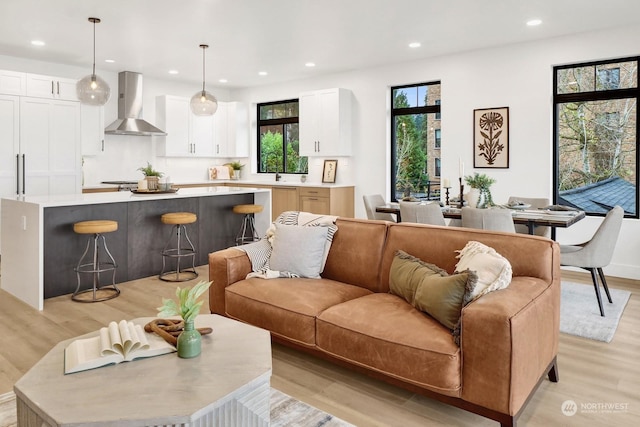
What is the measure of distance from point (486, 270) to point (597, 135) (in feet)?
13.2

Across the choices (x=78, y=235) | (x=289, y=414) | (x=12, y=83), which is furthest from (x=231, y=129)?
(x=289, y=414)

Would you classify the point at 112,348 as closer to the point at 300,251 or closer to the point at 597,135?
the point at 300,251

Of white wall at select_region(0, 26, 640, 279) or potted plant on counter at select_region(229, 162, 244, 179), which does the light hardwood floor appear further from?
potted plant on counter at select_region(229, 162, 244, 179)

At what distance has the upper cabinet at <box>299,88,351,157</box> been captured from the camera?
23.2ft

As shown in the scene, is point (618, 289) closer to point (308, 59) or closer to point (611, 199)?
point (611, 199)

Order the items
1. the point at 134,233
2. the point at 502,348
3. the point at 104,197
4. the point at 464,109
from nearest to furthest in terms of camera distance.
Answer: the point at 502,348 → the point at 104,197 → the point at 134,233 → the point at 464,109

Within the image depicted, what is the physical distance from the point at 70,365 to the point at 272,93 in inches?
281

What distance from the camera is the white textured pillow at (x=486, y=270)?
7.31ft

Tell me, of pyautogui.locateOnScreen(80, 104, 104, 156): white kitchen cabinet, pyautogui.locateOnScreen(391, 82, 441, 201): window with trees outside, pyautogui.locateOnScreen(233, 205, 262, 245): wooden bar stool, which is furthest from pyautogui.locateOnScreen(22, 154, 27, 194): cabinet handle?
pyautogui.locateOnScreen(391, 82, 441, 201): window with trees outside

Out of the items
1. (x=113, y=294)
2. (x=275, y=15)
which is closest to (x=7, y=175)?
(x=113, y=294)

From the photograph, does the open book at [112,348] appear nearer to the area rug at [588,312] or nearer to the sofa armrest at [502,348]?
the sofa armrest at [502,348]

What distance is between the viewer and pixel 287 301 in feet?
9.06

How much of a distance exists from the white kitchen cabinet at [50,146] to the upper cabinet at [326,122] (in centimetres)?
330

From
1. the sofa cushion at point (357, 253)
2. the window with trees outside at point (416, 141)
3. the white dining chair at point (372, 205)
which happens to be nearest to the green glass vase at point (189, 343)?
the sofa cushion at point (357, 253)
